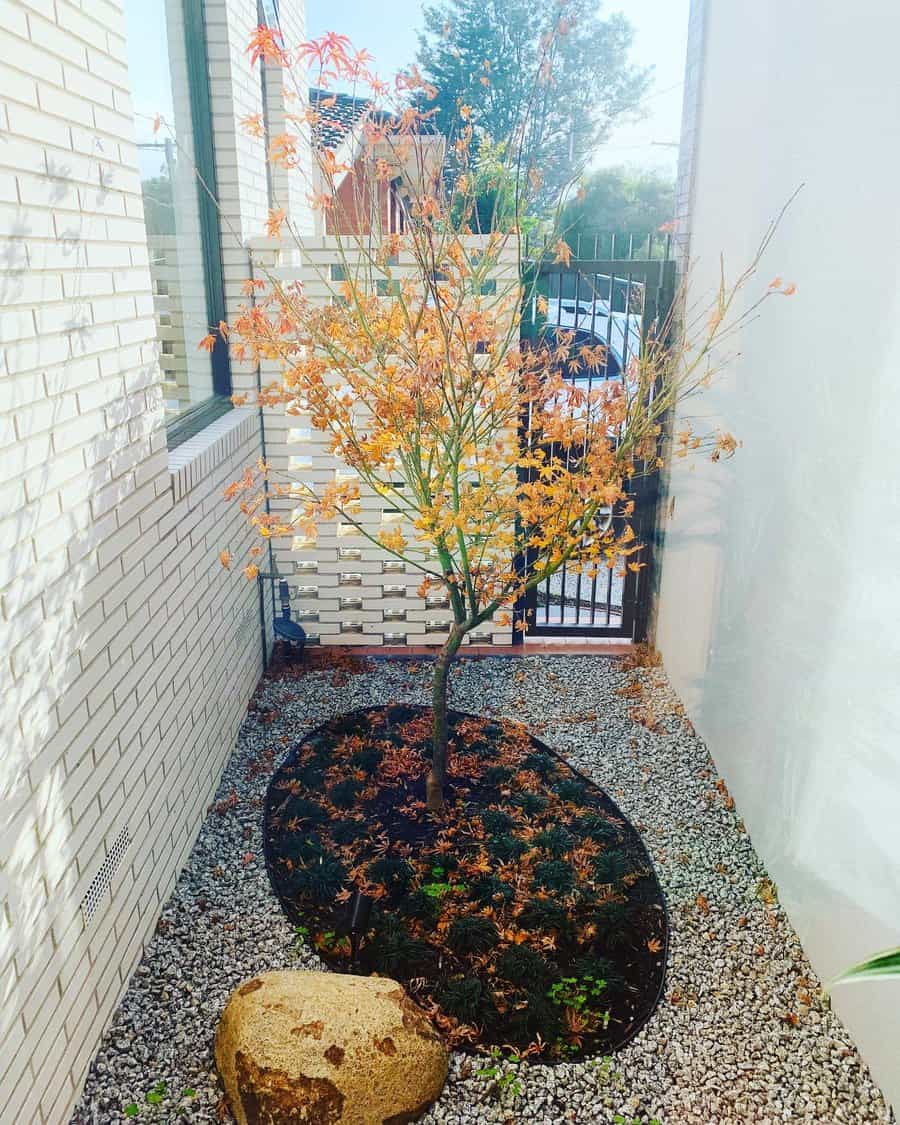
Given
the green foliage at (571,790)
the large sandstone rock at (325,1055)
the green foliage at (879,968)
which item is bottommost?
the green foliage at (571,790)

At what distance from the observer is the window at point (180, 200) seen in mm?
3568

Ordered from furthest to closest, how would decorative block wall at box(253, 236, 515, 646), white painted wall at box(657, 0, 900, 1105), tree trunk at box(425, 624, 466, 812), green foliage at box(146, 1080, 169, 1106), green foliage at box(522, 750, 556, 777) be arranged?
1. decorative block wall at box(253, 236, 515, 646)
2. green foliage at box(522, 750, 556, 777)
3. tree trunk at box(425, 624, 466, 812)
4. white painted wall at box(657, 0, 900, 1105)
5. green foliage at box(146, 1080, 169, 1106)

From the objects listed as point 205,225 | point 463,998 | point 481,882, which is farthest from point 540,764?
point 205,225

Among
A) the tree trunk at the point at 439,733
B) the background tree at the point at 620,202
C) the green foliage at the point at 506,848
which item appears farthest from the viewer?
the background tree at the point at 620,202

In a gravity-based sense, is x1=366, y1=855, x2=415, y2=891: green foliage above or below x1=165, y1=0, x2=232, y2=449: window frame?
below

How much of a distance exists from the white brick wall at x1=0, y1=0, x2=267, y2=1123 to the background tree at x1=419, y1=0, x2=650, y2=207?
5.26m

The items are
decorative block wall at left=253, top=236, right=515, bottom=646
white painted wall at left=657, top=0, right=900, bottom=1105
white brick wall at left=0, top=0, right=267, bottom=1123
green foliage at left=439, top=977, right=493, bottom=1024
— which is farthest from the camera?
decorative block wall at left=253, top=236, right=515, bottom=646

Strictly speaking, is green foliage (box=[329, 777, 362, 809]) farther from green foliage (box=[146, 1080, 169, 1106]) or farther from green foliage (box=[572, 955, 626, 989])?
green foliage (box=[146, 1080, 169, 1106])

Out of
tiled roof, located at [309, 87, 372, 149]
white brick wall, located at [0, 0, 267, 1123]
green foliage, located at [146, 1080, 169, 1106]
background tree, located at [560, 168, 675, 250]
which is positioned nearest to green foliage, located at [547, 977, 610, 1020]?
green foliage, located at [146, 1080, 169, 1106]

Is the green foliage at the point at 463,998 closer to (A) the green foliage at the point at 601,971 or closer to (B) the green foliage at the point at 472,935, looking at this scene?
(B) the green foliage at the point at 472,935

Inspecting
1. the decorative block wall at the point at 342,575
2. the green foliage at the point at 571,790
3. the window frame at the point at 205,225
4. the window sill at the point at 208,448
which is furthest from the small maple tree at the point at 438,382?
the decorative block wall at the point at 342,575

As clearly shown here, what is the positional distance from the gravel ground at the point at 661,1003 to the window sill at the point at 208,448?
4.88 ft

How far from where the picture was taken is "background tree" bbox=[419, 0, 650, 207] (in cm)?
775

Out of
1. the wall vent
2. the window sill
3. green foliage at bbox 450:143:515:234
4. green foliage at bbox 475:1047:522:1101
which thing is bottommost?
green foliage at bbox 475:1047:522:1101
